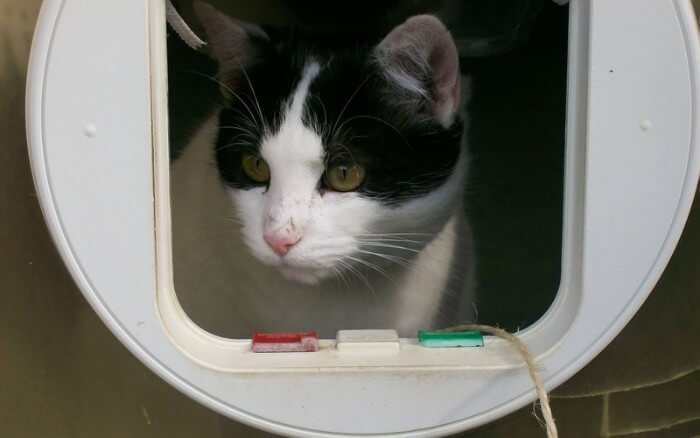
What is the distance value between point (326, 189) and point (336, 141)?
7 cm

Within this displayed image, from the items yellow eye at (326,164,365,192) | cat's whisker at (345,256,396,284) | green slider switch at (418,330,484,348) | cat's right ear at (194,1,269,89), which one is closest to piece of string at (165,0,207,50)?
cat's right ear at (194,1,269,89)

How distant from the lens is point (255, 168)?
95 centimetres

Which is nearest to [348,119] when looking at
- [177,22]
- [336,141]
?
[336,141]

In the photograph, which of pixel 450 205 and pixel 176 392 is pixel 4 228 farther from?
pixel 450 205

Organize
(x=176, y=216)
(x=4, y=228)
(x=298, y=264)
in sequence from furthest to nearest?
(x=176, y=216), (x=298, y=264), (x=4, y=228)

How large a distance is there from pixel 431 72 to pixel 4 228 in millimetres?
562

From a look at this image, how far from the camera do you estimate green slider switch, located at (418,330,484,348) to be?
0.70 m

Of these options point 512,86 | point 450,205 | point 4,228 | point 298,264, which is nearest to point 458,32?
point 512,86

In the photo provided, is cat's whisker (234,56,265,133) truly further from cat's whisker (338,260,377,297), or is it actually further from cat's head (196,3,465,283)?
cat's whisker (338,260,377,297)

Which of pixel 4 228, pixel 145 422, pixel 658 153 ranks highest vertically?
pixel 658 153

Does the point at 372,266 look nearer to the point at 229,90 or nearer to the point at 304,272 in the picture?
the point at 304,272

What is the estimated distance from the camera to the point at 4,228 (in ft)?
2.40

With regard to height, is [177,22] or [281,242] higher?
[177,22]

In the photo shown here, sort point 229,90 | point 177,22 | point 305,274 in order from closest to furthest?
point 177,22 → point 305,274 → point 229,90
